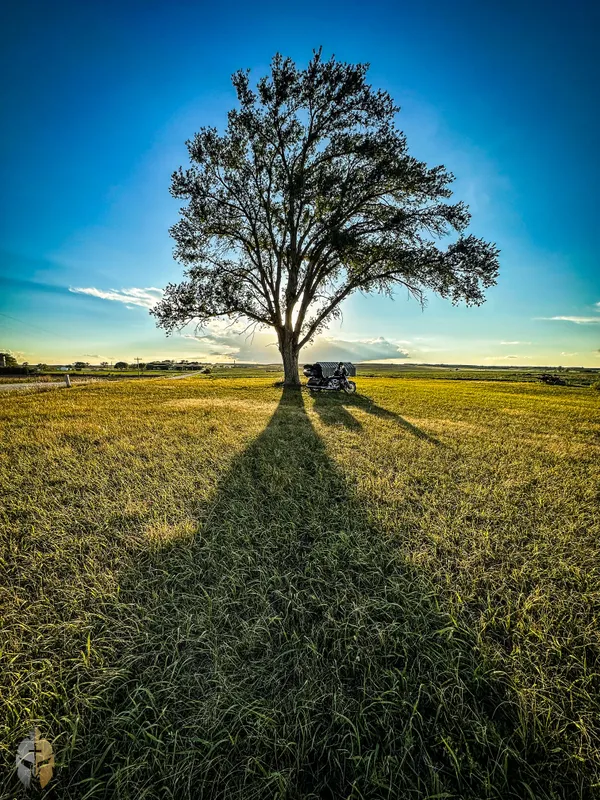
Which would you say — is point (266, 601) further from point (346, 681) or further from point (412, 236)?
point (412, 236)

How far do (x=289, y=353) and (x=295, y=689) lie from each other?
19.6 m

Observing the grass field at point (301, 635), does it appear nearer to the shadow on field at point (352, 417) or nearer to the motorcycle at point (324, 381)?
the shadow on field at point (352, 417)

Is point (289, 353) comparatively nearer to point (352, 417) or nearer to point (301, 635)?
point (352, 417)

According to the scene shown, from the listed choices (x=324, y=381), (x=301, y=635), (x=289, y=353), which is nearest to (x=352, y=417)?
(x=324, y=381)

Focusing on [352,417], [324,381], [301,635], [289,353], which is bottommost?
[301,635]

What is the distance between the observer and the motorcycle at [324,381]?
61.2 ft

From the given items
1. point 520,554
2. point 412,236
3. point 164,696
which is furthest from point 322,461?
point 412,236

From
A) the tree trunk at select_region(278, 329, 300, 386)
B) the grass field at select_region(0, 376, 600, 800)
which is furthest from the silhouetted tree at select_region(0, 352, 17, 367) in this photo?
the grass field at select_region(0, 376, 600, 800)

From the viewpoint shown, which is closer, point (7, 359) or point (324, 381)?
point (324, 381)

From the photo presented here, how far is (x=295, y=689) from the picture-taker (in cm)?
173

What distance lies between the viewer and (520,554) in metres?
3.01

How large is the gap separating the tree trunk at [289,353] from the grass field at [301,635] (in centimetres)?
1643

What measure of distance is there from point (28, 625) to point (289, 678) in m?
1.85

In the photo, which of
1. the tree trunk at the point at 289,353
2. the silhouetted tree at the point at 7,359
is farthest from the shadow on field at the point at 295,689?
the silhouetted tree at the point at 7,359
